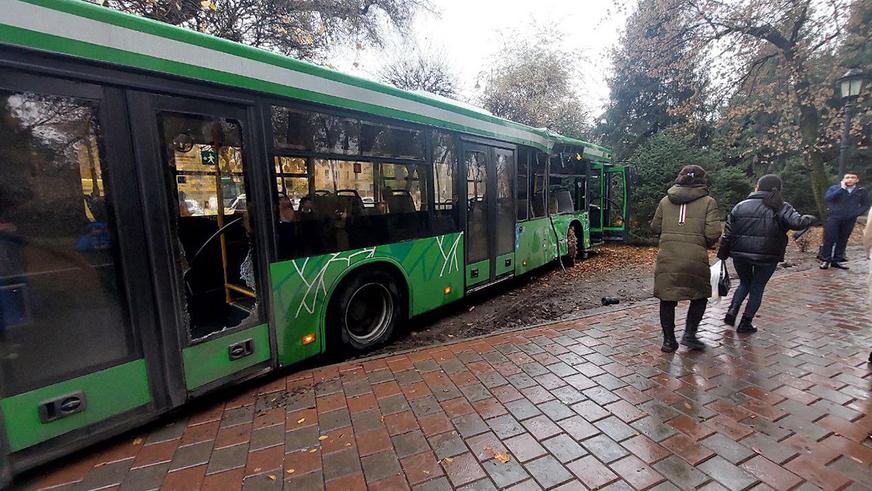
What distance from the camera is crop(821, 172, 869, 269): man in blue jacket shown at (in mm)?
7148

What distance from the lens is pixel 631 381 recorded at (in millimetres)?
3322

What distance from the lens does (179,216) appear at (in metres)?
2.85

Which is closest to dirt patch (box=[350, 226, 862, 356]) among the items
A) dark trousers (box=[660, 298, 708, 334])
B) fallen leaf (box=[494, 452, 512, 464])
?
dark trousers (box=[660, 298, 708, 334])

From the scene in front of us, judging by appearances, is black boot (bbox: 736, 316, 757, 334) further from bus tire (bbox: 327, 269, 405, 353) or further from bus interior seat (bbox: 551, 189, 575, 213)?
bus interior seat (bbox: 551, 189, 575, 213)

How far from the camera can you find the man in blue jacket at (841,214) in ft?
23.5

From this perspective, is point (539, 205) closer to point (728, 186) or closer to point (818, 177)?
point (728, 186)

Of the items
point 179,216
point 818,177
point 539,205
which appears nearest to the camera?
point 179,216

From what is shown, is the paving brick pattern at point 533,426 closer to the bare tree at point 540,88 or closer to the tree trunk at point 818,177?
the tree trunk at point 818,177

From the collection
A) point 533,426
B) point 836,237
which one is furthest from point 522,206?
point 836,237

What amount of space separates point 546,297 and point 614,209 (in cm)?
672

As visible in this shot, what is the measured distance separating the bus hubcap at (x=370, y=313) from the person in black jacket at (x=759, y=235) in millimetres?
A: 3892

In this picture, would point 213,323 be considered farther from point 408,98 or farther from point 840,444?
point 840,444

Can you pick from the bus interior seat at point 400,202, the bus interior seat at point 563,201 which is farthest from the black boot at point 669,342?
the bus interior seat at point 563,201

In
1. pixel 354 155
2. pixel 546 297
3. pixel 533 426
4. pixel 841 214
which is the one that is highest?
pixel 354 155
